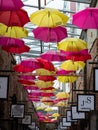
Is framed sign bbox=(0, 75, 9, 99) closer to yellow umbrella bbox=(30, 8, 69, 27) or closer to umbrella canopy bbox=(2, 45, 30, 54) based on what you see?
yellow umbrella bbox=(30, 8, 69, 27)

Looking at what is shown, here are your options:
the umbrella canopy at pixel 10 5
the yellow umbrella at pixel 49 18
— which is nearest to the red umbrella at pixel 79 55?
the yellow umbrella at pixel 49 18

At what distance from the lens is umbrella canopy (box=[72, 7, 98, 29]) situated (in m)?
10.7

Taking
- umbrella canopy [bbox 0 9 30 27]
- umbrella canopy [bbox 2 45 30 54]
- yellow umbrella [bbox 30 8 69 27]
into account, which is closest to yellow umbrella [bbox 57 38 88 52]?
umbrella canopy [bbox 2 45 30 54]

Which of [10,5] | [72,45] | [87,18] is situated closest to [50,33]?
[87,18]

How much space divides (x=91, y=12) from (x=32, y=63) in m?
5.02

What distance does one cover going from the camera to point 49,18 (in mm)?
11219

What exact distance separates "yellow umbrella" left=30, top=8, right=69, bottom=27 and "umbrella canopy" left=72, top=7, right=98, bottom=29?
1.49 ft

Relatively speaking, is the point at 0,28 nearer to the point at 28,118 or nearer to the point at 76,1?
the point at 76,1

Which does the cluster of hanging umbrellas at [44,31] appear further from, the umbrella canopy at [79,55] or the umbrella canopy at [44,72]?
the umbrella canopy at [44,72]

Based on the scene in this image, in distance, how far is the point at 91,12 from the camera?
1073 centimetres

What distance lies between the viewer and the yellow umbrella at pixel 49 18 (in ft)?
36.4

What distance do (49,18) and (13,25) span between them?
3.74ft

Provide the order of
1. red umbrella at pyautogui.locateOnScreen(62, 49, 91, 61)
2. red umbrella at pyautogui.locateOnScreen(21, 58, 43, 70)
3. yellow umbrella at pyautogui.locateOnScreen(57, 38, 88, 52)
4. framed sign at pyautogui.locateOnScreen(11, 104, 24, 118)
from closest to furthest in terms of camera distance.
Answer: yellow umbrella at pyautogui.locateOnScreen(57, 38, 88, 52) < red umbrella at pyautogui.locateOnScreen(62, 49, 91, 61) < red umbrella at pyautogui.locateOnScreen(21, 58, 43, 70) < framed sign at pyautogui.locateOnScreen(11, 104, 24, 118)

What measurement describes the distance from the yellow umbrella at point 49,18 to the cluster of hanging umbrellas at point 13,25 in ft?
2.02
